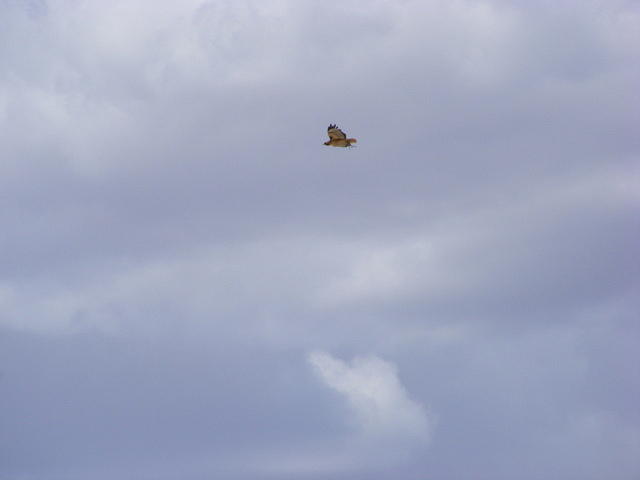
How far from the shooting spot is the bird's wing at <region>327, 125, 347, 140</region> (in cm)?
18412

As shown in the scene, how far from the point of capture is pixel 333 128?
184m

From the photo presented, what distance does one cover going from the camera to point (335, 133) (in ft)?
607

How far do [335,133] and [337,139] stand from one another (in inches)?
52.9

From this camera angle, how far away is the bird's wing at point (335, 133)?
7249 inches

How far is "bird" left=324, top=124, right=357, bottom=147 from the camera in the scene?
18425 centimetres

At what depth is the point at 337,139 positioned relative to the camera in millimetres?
185875

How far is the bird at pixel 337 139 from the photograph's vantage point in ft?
604
